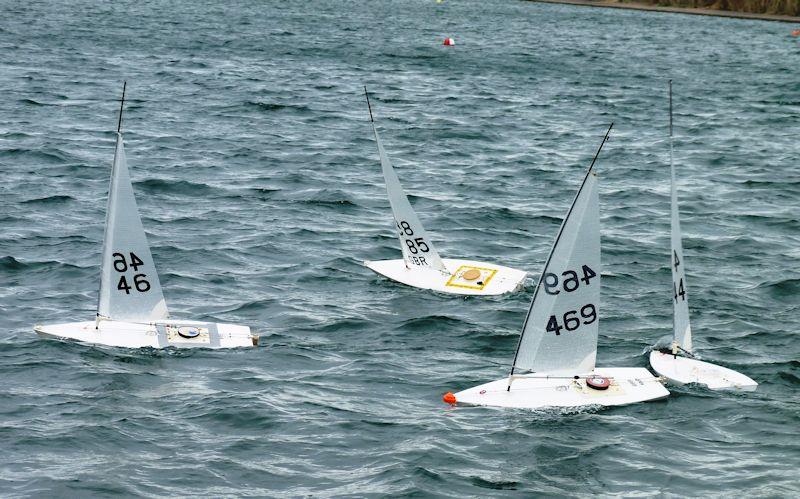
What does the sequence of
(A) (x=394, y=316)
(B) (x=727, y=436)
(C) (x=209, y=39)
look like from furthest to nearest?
(C) (x=209, y=39), (A) (x=394, y=316), (B) (x=727, y=436)

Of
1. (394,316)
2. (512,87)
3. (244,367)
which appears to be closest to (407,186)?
(394,316)

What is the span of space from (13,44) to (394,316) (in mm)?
61548

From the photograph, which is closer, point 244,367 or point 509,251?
point 244,367

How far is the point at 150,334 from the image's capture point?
27.5 meters

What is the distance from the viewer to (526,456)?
74.7 ft

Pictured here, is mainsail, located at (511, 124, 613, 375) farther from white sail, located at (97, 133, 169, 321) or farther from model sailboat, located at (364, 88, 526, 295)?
white sail, located at (97, 133, 169, 321)

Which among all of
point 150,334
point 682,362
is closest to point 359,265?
point 150,334

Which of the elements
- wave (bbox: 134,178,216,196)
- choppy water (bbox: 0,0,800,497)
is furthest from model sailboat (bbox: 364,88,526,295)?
wave (bbox: 134,178,216,196)

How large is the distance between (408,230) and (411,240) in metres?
0.38

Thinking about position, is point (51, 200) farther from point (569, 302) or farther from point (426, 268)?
point (569, 302)

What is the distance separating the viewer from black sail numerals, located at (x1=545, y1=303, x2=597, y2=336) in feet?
79.9

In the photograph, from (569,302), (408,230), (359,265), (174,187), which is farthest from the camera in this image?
(174,187)

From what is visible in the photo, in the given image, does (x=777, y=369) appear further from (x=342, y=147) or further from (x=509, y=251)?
(x=342, y=147)

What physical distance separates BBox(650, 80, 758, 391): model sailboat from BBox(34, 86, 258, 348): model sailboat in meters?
10.0
